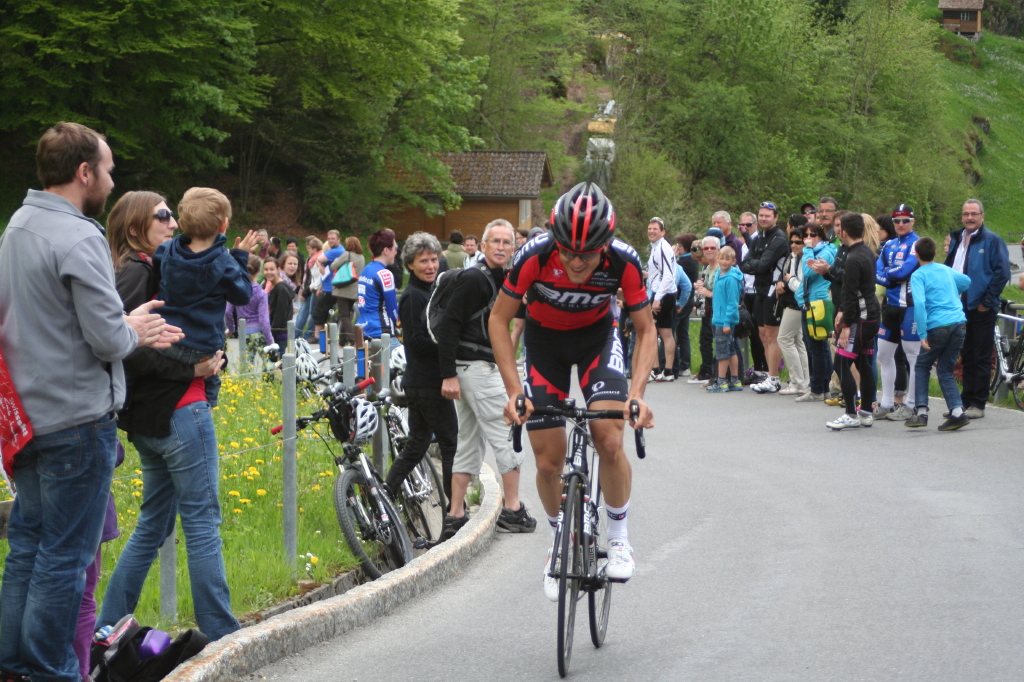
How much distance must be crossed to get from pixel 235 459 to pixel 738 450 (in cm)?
532

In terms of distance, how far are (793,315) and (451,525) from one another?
767 cm

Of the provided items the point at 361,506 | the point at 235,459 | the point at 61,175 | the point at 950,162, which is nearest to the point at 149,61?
the point at 235,459

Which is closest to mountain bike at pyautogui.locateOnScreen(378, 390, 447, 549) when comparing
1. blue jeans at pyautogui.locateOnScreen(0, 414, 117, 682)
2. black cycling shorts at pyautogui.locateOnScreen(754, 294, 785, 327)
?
blue jeans at pyautogui.locateOnScreen(0, 414, 117, 682)

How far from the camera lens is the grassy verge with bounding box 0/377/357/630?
618 cm

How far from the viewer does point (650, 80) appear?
235ft

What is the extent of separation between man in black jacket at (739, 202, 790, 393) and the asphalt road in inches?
164

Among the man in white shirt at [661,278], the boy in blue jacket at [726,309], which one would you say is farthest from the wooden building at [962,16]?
the boy in blue jacket at [726,309]

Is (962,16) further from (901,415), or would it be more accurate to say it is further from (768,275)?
(901,415)

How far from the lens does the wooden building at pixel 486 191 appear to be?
5584cm

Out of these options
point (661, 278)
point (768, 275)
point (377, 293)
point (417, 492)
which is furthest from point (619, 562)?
point (661, 278)

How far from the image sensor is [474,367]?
26.7 ft

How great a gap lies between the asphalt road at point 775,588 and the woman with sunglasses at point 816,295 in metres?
2.88

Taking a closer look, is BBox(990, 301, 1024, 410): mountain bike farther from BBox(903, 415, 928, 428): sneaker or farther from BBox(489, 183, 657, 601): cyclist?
BBox(489, 183, 657, 601): cyclist

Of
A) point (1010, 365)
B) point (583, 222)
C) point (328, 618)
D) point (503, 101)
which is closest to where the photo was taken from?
point (583, 222)
